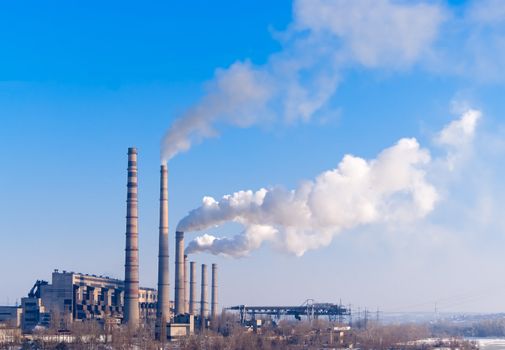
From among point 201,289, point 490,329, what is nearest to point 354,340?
point 201,289

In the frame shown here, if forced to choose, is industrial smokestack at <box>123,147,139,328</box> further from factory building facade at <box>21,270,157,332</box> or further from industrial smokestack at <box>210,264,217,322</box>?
industrial smokestack at <box>210,264,217,322</box>

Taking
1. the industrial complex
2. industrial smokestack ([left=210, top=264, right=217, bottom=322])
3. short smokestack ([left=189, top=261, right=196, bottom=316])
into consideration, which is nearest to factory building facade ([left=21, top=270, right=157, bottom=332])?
the industrial complex

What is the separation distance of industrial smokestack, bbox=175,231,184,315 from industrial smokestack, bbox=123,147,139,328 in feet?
28.3

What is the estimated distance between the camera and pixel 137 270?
5200 cm

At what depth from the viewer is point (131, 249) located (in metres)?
51.6

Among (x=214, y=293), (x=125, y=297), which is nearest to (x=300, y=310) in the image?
(x=214, y=293)

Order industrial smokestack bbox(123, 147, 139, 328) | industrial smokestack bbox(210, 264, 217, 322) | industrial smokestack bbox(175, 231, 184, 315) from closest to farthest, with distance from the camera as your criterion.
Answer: industrial smokestack bbox(123, 147, 139, 328) → industrial smokestack bbox(175, 231, 184, 315) → industrial smokestack bbox(210, 264, 217, 322)

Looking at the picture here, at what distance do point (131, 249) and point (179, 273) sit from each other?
1016 centimetres

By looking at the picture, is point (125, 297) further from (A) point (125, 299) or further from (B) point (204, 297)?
(B) point (204, 297)

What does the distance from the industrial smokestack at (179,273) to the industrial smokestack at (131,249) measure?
8630 mm

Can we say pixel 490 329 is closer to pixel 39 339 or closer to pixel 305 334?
pixel 305 334

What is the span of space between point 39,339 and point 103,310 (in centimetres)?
1636

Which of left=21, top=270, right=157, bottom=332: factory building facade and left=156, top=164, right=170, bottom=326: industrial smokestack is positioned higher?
left=156, top=164, right=170, bottom=326: industrial smokestack

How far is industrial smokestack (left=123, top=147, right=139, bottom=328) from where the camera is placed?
51.6 metres
